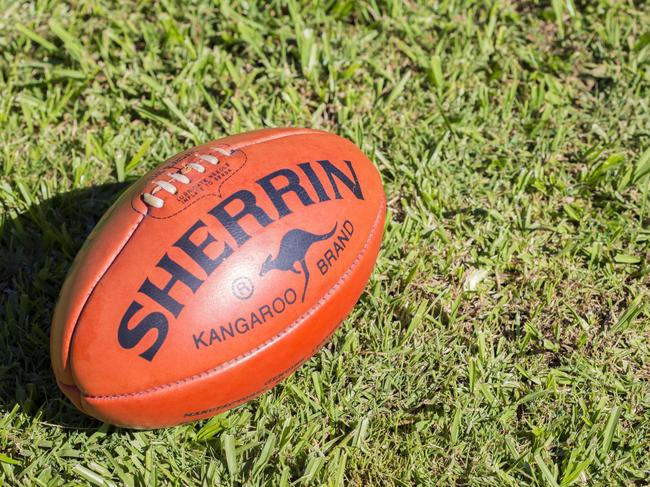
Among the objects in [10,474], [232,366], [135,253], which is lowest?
[10,474]

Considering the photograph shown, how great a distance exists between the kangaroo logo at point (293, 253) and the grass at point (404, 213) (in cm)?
55

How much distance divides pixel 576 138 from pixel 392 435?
172cm

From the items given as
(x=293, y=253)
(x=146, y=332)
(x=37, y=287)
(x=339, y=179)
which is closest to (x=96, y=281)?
(x=146, y=332)

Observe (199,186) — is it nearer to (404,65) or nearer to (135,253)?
(135,253)

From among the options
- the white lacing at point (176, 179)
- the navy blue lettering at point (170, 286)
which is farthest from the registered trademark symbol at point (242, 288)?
the white lacing at point (176, 179)

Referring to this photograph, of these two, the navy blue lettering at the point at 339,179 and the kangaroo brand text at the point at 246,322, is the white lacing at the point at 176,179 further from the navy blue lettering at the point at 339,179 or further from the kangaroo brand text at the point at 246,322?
the kangaroo brand text at the point at 246,322

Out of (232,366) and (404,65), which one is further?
(404,65)

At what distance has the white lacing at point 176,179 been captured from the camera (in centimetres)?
263

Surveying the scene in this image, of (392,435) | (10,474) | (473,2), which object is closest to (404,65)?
(473,2)

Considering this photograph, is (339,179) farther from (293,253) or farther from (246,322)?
(246,322)

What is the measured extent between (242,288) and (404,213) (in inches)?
45.6

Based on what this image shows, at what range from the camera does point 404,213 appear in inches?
137

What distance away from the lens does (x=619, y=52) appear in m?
4.01

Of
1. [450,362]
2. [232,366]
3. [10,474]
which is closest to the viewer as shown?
[232,366]
